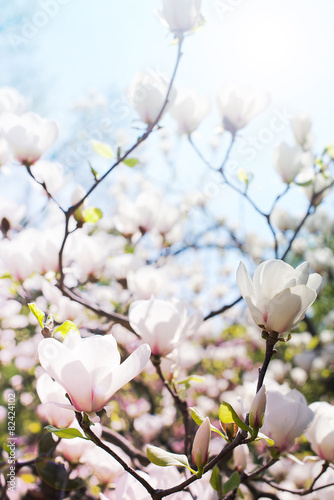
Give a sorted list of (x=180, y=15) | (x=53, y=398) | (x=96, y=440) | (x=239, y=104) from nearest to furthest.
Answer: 1. (x=96, y=440)
2. (x=53, y=398)
3. (x=180, y=15)
4. (x=239, y=104)

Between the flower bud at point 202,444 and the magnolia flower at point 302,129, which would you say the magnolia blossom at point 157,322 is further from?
the magnolia flower at point 302,129

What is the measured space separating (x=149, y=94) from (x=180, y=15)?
0.17 m

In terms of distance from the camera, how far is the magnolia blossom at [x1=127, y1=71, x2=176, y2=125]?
0.88 metres

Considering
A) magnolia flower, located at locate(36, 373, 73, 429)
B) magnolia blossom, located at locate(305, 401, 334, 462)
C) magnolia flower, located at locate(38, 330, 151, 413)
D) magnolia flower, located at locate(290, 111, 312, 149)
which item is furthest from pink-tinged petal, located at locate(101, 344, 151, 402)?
magnolia flower, located at locate(290, 111, 312, 149)

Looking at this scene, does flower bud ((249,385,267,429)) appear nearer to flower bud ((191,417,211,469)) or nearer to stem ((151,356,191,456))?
flower bud ((191,417,211,469))

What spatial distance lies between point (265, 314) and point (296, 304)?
0.14 feet

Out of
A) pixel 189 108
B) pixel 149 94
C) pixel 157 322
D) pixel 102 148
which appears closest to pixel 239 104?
pixel 189 108

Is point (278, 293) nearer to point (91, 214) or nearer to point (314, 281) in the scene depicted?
point (314, 281)

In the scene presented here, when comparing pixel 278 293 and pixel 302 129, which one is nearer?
pixel 278 293

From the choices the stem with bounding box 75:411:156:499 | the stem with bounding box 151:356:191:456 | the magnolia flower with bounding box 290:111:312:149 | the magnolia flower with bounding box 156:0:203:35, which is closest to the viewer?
the stem with bounding box 75:411:156:499

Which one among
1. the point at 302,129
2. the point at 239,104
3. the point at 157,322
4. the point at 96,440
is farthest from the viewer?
the point at 302,129

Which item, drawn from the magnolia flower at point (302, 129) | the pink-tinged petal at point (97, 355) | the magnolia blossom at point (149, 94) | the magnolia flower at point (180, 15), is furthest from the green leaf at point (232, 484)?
the magnolia flower at point (302, 129)

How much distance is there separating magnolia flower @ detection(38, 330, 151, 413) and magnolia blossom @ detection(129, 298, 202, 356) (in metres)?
0.22

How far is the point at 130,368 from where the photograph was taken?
1.42 feet
